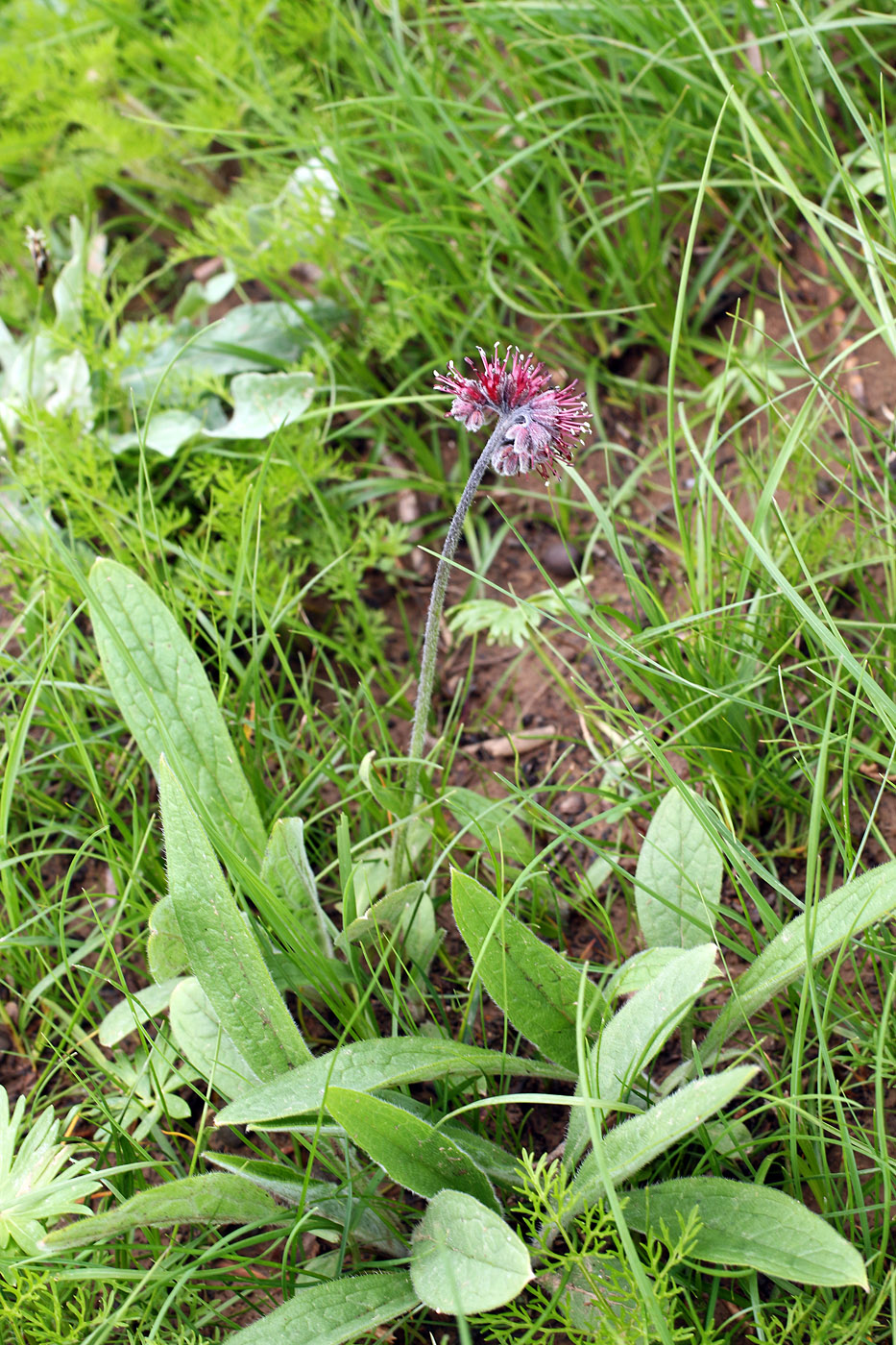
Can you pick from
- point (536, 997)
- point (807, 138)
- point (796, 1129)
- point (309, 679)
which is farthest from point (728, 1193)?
point (807, 138)

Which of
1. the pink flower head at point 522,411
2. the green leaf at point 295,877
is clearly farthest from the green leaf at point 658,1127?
the pink flower head at point 522,411

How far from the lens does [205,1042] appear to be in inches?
70.1

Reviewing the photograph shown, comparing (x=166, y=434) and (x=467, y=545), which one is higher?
(x=166, y=434)

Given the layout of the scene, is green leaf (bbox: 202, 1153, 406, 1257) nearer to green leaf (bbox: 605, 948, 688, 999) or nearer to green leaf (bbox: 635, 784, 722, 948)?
green leaf (bbox: 605, 948, 688, 999)

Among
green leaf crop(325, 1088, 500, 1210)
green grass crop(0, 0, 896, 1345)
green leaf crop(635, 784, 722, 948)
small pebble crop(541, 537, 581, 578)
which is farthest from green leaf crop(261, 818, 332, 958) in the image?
small pebble crop(541, 537, 581, 578)

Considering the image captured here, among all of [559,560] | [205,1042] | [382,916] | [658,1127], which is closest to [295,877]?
[382,916]

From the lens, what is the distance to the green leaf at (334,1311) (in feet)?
4.58

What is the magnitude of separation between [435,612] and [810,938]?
781mm

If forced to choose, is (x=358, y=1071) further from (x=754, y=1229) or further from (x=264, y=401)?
(x=264, y=401)

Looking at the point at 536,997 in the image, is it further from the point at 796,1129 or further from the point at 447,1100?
the point at 796,1129

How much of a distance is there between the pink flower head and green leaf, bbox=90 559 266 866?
775 millimetres

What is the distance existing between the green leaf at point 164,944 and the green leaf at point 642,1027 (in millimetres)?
753

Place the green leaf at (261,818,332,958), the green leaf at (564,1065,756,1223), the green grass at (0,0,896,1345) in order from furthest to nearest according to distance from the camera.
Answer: the green leaf at (261,818,332,958)
the green grass at (0,0,896,1345)
the green leaf at (564,1065,756,1223)

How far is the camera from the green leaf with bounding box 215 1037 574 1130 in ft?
4.65
